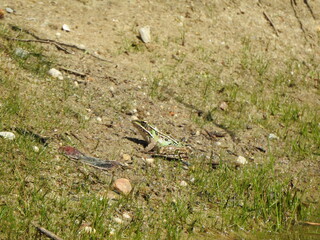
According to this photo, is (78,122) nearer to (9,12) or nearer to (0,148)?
(0,148)

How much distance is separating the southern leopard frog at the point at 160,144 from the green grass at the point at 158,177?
0.15 meters

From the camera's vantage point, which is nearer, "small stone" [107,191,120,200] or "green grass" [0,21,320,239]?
"green grass" [0,21,320,239]

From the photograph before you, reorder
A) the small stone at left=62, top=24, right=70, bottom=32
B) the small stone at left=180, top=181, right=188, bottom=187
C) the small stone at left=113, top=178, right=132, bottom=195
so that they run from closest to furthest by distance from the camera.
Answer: the small stone at left=113, top=178, right=132, bottom=195 < the small stone at left=180, top=181, right=188, bottom=187 < the small stone at left=62, top=24, right=70, bottom=32

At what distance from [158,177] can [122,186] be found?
546 mm

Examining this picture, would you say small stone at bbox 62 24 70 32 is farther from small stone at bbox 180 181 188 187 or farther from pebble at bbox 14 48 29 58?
small stone at bbox 180 181 188 187

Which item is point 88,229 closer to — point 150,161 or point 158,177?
point 158,177

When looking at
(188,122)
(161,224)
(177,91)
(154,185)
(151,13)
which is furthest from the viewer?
(151,13)

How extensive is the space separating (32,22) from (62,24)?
41 centimetres

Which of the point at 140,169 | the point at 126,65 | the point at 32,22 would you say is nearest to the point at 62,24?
the point at 32,22

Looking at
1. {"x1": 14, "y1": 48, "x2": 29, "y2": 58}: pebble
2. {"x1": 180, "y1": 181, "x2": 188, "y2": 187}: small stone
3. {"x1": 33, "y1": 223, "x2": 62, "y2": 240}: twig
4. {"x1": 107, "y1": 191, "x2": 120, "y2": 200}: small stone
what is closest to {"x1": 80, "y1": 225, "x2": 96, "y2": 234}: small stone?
{"x1": 33, "y1": 223, "x2": 62, "y2": 240}: twig

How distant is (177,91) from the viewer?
700 cm

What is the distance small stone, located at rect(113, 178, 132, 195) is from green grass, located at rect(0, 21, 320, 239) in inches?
2.7

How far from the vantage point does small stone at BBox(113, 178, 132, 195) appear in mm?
4703

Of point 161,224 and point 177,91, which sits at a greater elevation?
point 161,224
